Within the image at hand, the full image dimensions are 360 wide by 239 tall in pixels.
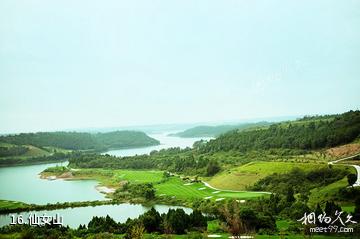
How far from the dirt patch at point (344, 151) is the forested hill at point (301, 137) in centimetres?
402

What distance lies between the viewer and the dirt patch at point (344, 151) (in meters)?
61.6

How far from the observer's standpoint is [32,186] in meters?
74.8

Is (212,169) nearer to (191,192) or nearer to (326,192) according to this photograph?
(191,192)

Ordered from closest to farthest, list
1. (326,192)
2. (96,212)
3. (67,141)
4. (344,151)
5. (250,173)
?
1. (326,192)
2. (96,212)
3. (250,173)
4. (344,151)
5. (67,141)

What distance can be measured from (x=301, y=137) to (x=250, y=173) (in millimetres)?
26308

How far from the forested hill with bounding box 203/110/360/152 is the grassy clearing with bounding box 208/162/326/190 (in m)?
16.2

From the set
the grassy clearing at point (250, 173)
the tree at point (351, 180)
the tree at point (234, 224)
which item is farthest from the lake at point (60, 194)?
the tree at point (234, 224)

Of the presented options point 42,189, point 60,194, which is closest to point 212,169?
point 60,194

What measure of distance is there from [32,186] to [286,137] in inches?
2164

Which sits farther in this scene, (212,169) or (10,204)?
(212,169)

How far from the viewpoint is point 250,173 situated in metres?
60.8

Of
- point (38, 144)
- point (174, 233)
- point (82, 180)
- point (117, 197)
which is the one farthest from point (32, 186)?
point (38, 144)

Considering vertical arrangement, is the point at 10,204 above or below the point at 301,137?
below

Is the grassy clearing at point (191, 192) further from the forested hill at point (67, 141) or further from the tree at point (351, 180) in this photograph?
the forested hill at point (67, 141)
